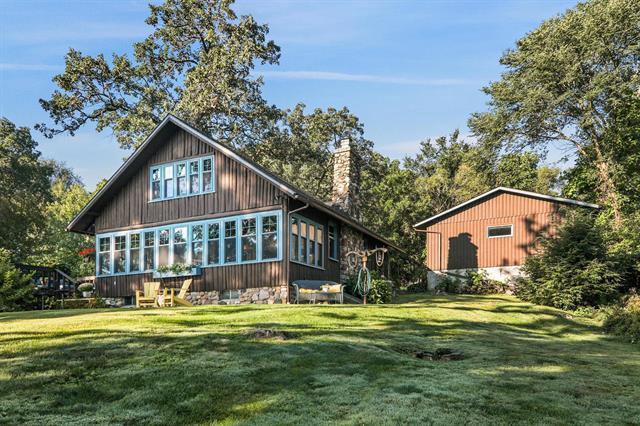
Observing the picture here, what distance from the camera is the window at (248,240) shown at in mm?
20438

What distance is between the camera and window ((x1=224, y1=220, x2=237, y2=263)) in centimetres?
2080

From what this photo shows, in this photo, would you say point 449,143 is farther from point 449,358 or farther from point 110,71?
point 449,358

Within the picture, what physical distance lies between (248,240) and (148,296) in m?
3.92

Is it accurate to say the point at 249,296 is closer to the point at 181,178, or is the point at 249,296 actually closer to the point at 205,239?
the point at 205,239

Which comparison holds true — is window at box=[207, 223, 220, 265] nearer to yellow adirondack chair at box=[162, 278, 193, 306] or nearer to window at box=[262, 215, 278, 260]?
yellow adirondack chair at box=[162, 278, 193, 306]

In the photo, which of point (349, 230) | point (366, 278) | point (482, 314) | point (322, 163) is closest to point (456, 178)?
point (322, 163)

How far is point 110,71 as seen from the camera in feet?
117

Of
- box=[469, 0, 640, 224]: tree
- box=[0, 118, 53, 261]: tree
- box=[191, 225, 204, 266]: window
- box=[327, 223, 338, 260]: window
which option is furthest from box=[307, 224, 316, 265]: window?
box=[0, 118, 53, 261]: tree

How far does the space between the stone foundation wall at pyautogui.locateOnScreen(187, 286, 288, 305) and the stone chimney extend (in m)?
6.98

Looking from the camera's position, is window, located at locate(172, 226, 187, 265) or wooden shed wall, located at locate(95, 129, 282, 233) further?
window, located at locate(172, 226, 187, 265)

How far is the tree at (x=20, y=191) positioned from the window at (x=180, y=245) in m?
15.4

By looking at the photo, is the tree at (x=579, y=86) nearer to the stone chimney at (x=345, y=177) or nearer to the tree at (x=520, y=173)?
the tree at (x=520, y=173)

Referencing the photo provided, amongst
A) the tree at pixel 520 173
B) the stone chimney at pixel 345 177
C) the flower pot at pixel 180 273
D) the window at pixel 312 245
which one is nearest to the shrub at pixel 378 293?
the window at pixel 312 245

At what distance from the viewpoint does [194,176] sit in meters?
22.2
